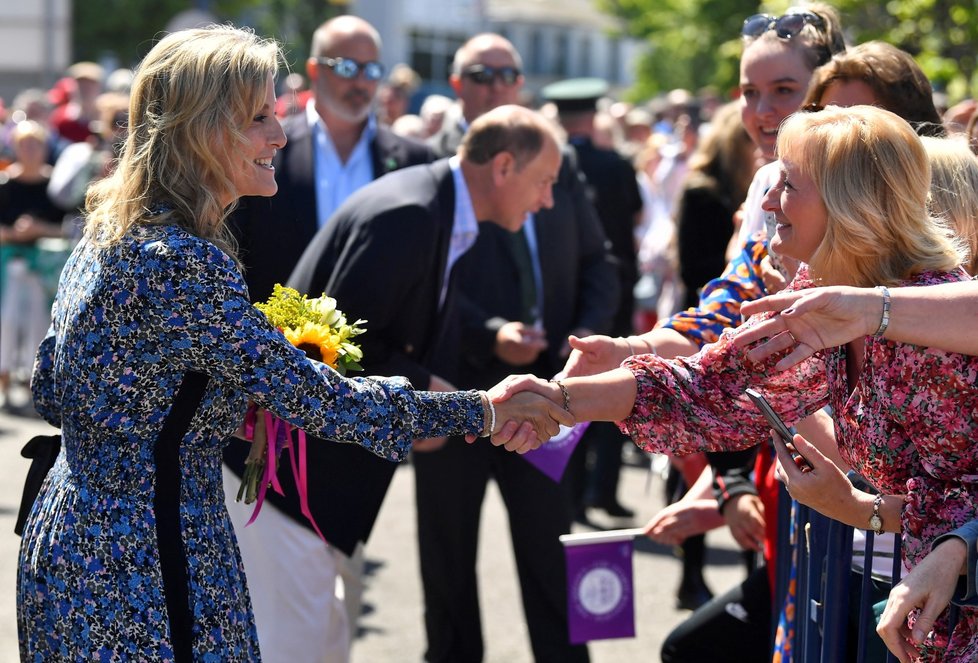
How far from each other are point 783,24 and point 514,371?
6.92ft

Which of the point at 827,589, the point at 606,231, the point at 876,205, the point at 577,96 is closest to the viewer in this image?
the point at 876,205

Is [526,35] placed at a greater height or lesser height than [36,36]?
lesser

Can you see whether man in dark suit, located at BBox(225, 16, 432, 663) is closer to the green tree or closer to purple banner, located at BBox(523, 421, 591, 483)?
purple banner, located at BBox(523, 421, 591, 483)

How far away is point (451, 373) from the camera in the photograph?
16.6 feet

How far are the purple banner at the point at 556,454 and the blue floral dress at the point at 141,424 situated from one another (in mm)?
2110

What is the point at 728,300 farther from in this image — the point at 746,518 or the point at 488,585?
the point at 488,585

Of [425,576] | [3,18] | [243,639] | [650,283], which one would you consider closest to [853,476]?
[243,639]

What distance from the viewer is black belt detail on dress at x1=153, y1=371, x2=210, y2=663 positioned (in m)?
2.88

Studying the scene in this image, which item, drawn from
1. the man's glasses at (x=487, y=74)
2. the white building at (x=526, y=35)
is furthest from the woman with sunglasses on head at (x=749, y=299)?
the white building at (x=526, y=35)

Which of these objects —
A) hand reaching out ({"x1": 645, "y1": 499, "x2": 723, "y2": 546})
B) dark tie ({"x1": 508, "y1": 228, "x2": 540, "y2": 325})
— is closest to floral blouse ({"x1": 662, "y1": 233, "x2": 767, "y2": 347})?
hand reaching out ({"x1": 645, "y1": 499, "x2": 723, "y2": 546})

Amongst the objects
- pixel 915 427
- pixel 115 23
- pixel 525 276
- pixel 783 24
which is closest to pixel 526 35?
pixel 115 23

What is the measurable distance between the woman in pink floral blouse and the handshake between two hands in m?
0.56

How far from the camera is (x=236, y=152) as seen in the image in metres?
3.02

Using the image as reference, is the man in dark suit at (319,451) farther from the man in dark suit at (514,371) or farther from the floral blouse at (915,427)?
the floral blouse at (915,427)
